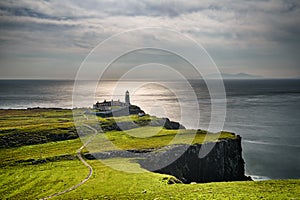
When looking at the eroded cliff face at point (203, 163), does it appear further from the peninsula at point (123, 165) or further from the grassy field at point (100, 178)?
the grassy field at point (100, 178)

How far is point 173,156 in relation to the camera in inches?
2349

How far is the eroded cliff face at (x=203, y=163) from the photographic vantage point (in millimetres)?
57125

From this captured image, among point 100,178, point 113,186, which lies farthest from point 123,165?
point 113,186

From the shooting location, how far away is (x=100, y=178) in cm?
4247

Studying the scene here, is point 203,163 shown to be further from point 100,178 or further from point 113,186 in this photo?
point 113,186

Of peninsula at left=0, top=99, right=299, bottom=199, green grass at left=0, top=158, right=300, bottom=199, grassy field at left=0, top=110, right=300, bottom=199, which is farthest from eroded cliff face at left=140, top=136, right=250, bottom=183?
green grass at left=0, top=158, right=300, bottom=199

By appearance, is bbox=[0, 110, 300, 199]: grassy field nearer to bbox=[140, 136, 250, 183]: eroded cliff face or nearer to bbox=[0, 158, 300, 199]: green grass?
bbox=[0, 158, 300, 199]: green grass

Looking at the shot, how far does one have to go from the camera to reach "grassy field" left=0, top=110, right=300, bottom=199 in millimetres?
31766

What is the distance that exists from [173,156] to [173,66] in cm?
2378

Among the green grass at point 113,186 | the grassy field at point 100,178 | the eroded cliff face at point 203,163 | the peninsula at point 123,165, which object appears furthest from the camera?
the eroded cliff face at point 203,163

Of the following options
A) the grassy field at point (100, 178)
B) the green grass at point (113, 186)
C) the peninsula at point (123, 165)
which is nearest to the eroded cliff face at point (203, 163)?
the peninsula at point (123, 165)

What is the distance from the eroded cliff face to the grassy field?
3.13 metres

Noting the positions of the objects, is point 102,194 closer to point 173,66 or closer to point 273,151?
point 173,66

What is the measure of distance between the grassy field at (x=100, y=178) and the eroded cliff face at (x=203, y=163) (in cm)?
313
